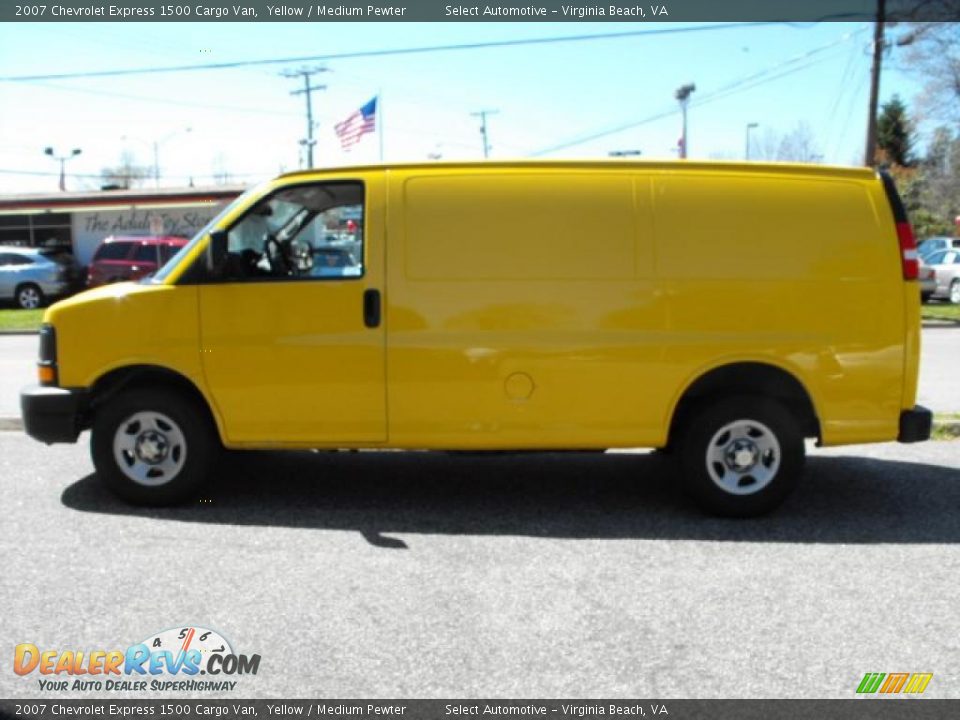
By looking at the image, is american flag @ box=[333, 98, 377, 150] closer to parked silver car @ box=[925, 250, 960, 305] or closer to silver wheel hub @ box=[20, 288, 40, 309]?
silver wheel hub @ box=[20, 288, 40, 309]

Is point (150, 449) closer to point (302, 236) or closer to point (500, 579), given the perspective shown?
point (302, 236)

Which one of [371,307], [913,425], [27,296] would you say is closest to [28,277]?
[27,296]

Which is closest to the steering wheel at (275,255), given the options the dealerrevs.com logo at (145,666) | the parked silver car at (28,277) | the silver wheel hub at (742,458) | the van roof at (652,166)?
the van roof at (652,166)

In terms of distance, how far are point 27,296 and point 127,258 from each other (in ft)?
10.6

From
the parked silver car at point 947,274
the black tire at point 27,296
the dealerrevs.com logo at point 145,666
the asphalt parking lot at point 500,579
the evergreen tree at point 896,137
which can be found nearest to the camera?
the dealerrevs.com logo at point 145,666

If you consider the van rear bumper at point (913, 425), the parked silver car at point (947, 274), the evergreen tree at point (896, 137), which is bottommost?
the van rear bumper at point (913, 425)

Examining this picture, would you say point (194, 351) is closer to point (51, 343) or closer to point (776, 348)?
point (51, 343)

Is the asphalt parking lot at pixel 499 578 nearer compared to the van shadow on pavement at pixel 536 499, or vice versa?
the asphalt parking lot at pixel 499 578

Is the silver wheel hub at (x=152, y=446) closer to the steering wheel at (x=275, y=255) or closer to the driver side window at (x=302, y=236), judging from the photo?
the driver side window at (x=302, y=236)

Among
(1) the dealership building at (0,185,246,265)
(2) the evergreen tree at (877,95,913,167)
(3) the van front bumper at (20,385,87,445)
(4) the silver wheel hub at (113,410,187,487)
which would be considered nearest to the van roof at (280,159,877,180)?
(4) the silver wheel hub at (113,410,187,487)

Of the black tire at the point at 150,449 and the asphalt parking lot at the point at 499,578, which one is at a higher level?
the black tire at the point at 150,449

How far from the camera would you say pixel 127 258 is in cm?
2280

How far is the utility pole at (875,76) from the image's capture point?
768 inches

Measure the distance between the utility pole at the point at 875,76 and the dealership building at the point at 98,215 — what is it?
19303 millimetres
